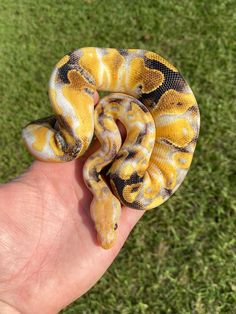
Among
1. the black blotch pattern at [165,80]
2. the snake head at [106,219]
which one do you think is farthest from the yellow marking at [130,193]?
the black blotch pattern at [165,80]

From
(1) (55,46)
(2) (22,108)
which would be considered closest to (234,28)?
(1) (55,46)

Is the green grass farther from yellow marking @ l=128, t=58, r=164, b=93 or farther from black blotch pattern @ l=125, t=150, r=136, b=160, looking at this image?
yellow marking @ l=128, t=58, r=164, b=93

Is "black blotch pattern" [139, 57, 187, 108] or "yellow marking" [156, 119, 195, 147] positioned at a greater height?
"black blotch pattern" [139, 57, 187, 108]

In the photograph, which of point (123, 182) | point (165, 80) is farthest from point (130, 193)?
point (165, 80)

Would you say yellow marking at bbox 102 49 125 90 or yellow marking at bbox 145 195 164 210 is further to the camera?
yellow marking at bbox 102 49 125 90

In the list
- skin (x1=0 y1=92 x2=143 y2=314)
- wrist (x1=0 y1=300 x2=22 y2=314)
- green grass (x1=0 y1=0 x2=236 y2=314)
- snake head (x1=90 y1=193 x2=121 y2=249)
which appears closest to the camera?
wrist (x1=0 y1=300 x2=22 y2=314)

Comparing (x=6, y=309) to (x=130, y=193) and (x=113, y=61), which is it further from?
(x=113, y=61)

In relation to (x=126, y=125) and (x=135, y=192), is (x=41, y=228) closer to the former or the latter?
(x=135, y=192)

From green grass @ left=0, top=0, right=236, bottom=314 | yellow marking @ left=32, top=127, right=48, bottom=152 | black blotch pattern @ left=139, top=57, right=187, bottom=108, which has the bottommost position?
green grass @ left=0, top=0, right=236, bottom=314

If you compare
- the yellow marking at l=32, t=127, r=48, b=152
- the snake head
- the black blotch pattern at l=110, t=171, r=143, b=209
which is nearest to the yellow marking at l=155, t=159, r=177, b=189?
the black blotch pattern at l=110, t=171, r=143, b=209
